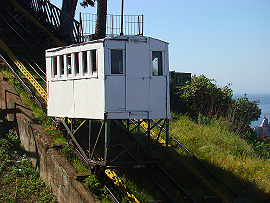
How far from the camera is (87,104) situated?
12328 mm

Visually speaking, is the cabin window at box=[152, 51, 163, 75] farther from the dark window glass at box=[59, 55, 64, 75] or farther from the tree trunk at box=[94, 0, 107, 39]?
the tree trunk at box=[94, 0, 107, 39]

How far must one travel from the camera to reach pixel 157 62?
40.1 feet

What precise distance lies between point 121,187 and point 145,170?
1.51 metres

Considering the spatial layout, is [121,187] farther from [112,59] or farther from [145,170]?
[112,59]

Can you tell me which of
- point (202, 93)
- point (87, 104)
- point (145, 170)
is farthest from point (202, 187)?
point (202, 93)

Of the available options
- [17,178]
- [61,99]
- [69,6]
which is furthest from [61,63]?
[69,6]

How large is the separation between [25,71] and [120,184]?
33.5 ft

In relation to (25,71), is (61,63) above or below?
above

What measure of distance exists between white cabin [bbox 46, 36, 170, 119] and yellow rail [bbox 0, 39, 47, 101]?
5447mm

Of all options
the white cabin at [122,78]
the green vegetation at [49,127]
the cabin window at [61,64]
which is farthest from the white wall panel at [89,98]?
the green vegetation at [49,127]

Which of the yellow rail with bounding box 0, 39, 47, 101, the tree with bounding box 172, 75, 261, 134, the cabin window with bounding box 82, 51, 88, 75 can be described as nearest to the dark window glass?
the cabin window with bounding box 82, 51, 88, 75

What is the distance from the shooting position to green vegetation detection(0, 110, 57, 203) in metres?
12.6

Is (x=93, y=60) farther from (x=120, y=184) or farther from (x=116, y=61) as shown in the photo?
(x=120, y=184)

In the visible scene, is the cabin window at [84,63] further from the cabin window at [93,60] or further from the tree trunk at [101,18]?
the tree trunk at [101,18]
